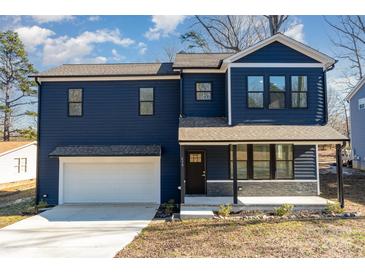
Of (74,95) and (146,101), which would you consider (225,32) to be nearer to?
(146,101)

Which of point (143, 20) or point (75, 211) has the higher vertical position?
point (143, 20)

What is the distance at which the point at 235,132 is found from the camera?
11.4m

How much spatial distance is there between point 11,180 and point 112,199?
1321 cm

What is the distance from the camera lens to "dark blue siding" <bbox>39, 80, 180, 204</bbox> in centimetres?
1331

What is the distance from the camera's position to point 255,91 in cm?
1216

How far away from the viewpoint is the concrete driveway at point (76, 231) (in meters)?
7.04

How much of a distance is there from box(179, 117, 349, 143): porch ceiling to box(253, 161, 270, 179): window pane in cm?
163

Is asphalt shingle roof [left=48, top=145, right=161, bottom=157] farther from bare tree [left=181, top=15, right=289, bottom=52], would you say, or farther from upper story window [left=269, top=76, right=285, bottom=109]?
bare tree [left=181, top=15, right=289, bottom=52]

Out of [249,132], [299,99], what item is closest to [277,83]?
[299,99]

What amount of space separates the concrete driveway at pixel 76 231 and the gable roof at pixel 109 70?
5.99 metres

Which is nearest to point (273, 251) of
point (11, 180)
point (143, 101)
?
point (143, 101)

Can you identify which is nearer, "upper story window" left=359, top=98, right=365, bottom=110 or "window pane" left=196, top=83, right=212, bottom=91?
"window pane" left=196, top=83, right=212, bottom=91

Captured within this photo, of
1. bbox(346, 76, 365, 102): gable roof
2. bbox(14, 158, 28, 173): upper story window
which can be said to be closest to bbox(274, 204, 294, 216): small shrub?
bbox(346, 76, 365, 102): gable roof
